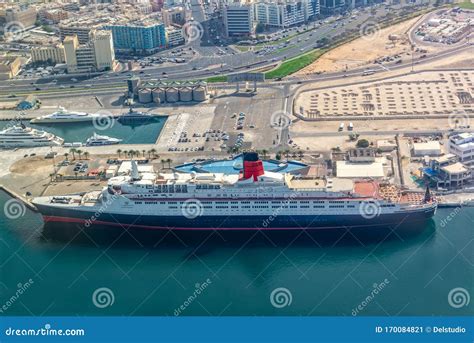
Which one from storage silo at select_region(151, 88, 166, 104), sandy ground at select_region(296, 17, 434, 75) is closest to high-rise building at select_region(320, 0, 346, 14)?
sandy ground at select_region(296, 17, 434, 75)

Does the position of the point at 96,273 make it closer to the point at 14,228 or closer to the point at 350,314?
the point at 14,228

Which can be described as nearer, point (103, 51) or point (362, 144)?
point (362, 144)

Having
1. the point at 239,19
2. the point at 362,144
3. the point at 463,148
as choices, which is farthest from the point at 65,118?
the point at 239,19

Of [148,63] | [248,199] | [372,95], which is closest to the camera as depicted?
[248,199]

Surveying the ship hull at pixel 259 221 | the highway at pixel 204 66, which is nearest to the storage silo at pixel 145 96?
the highway at pixel 204 66

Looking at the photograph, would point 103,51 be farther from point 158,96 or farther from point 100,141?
point 100,141

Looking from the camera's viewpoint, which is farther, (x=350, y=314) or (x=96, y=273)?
Answer: (x=96, y=273)

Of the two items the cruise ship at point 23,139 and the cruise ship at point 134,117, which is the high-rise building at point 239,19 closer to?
the cruise ship at point 134,117

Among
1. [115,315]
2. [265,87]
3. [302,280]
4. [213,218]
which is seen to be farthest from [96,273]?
[265,87]
